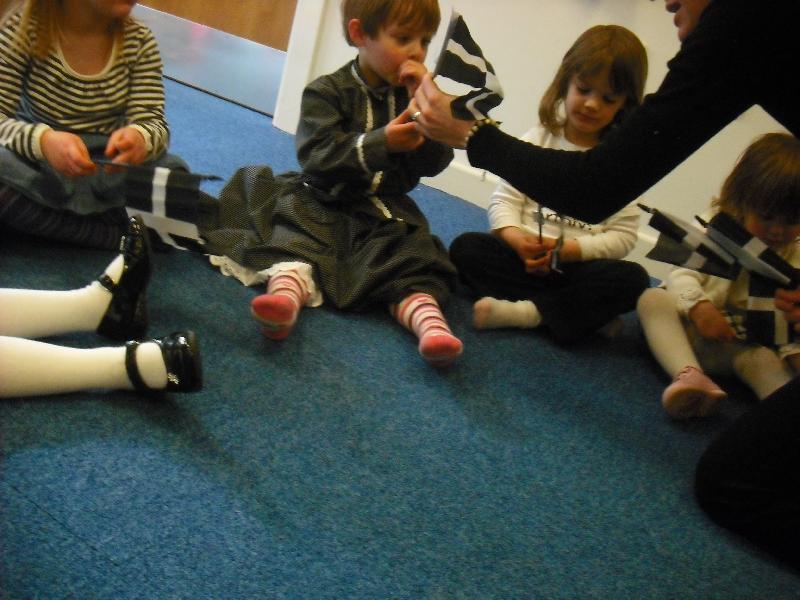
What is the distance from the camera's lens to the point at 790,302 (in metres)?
1.00

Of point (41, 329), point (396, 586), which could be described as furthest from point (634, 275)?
point (41, 329)

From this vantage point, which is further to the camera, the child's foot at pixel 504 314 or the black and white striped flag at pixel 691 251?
the child's foot at pixel 504 314

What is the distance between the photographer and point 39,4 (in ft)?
3.13

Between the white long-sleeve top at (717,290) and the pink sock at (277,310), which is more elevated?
the white long-sleeve top at (717,290)

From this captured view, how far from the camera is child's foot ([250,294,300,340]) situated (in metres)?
0.90

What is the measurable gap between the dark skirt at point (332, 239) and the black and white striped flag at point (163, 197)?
14 cm

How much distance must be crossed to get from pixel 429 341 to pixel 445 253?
31 centimetres

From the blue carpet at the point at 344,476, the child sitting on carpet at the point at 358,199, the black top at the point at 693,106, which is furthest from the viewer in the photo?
the child sitting on carpet at the point at 358,199

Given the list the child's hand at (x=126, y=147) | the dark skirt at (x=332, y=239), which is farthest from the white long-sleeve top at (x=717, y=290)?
the child's hand at (x=126, y=147)

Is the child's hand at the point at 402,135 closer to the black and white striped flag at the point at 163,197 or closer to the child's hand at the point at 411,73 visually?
the child's hand at the point at 411,73

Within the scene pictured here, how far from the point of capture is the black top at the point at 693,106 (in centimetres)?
69

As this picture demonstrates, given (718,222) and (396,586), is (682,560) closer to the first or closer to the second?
(396,586)

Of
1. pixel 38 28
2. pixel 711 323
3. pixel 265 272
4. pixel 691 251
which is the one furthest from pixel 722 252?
pixel 38 28

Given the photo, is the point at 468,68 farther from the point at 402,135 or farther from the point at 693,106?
the point at 693,106
